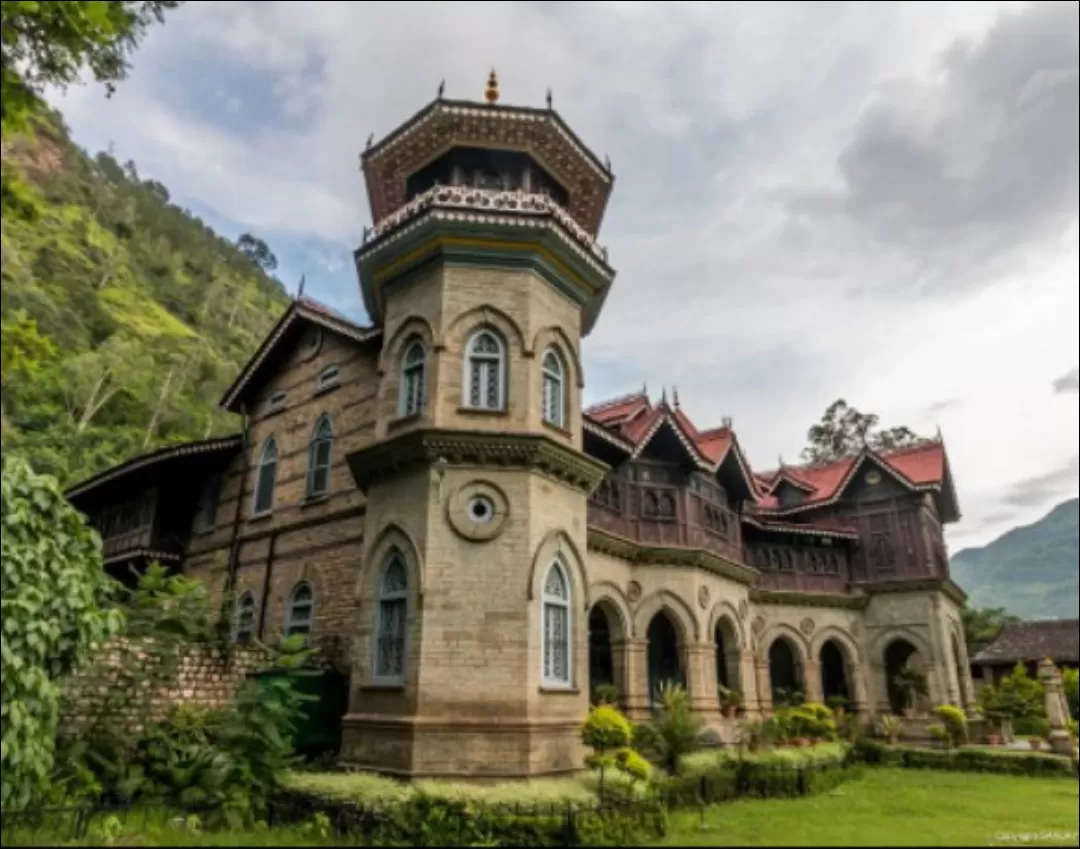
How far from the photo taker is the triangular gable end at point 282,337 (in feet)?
55.5

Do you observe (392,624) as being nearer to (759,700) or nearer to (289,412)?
(289,412)

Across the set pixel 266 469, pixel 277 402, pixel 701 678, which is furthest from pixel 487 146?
pixel 701 678

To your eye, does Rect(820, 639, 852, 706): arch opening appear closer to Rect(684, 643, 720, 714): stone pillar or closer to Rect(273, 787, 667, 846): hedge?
Rect(684, 643, 720, 714): stone pillar

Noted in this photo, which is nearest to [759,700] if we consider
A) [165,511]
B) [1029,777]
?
[1029,777]

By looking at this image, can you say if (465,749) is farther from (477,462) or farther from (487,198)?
(487,198)

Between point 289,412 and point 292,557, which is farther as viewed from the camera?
point 289,412

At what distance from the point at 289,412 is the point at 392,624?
26.3 feet

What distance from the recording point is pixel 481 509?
1175cm

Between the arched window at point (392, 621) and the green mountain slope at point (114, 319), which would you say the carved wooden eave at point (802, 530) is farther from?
the green mountain slope at point (114, 319)

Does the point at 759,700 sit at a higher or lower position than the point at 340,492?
lower

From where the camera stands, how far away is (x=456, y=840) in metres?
8.95

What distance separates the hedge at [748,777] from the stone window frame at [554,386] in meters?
6.40

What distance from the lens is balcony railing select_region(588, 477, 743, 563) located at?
18188 millimetres

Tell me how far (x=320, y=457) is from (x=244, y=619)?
4.44 meters
